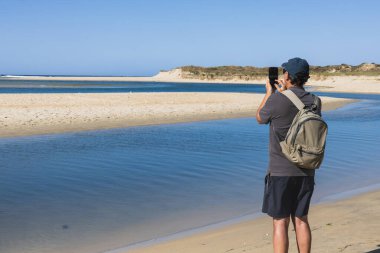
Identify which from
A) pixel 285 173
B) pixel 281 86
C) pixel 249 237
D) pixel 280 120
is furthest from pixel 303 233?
pixel 249 237

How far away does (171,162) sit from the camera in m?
11.8

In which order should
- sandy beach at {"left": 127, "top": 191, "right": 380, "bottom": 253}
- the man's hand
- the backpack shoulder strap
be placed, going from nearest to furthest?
the backpack shoulder strap → the man's hand → sandy beach at {"left": 127, "top": 191, "right": 380, "bottom": 253}

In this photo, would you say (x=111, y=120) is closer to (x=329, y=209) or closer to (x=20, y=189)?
(x=20, y=189)

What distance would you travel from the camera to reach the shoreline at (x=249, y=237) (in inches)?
213

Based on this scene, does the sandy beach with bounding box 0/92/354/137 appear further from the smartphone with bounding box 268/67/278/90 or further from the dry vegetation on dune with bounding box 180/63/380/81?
the dry vegetation on dune with bounding box 180/63/380/81

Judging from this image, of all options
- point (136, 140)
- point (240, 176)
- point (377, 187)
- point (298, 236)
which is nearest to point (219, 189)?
point (240, 176)

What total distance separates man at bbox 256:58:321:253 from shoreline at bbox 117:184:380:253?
99 cm

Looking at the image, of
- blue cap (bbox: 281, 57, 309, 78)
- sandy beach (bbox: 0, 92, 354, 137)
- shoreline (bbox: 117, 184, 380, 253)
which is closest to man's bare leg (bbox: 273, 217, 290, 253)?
shoreline (bbox: 117, 184, 380, 253)

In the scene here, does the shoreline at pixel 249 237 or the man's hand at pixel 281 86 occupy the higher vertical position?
the man's hand at pixel 281 86

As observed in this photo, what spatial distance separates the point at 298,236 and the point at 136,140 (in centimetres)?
1190

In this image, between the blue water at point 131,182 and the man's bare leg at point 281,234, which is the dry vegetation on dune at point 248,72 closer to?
the blue water at point 131,182

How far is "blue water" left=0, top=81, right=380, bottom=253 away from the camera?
643 centimetres

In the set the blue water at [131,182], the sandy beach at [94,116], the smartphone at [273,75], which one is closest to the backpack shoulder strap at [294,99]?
the smartphone at [273,75]

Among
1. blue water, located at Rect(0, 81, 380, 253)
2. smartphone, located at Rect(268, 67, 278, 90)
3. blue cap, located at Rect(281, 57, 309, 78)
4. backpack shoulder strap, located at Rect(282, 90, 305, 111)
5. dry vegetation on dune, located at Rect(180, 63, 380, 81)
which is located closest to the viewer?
backpack shoulder strap, located at Rect(282, 90, 305, 111)
